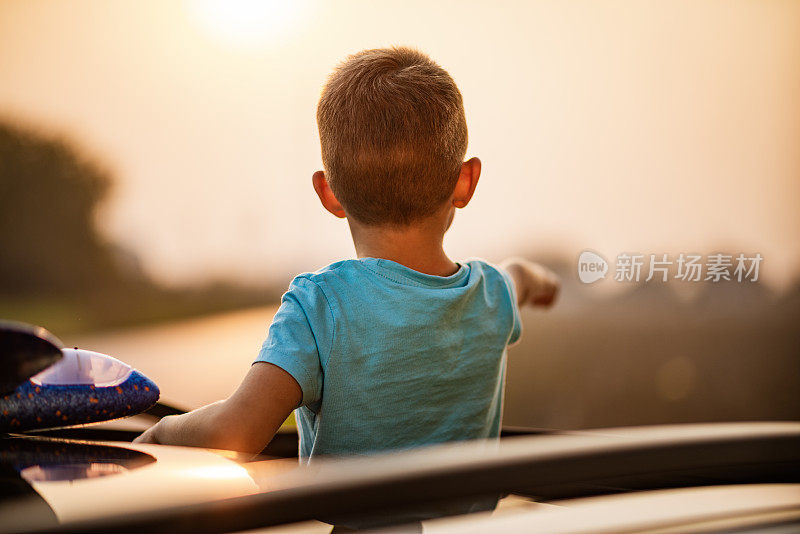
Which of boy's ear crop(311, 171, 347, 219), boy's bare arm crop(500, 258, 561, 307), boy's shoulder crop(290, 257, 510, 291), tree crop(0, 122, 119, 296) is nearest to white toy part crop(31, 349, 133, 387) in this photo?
boy's shoulder crop(290, 257, 510, 291)

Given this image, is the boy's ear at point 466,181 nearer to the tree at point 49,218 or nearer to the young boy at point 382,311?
the young boy at point 382,311

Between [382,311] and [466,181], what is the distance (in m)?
0.26

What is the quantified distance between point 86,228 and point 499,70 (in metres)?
1.33

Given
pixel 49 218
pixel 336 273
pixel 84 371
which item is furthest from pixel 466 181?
pixel 49 218

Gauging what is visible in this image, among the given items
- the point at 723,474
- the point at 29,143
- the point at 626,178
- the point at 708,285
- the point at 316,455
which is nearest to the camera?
the point at 723,474

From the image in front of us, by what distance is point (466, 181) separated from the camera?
3.62 feet

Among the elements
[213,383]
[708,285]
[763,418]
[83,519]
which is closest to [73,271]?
[213,383]

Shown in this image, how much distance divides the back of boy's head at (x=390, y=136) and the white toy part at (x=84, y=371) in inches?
15.2

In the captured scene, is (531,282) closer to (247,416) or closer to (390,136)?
(390,136)

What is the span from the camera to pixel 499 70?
A: 2.28 metres

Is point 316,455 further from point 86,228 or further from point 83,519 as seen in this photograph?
point 86,228

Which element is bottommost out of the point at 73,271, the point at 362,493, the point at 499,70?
the point at 73,271

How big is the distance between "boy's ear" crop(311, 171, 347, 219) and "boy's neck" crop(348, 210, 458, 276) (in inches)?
1.0

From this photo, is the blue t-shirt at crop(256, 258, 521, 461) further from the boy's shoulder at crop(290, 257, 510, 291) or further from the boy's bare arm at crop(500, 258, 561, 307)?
the boy's bare arm at crop(500, 258, 561, 307)
